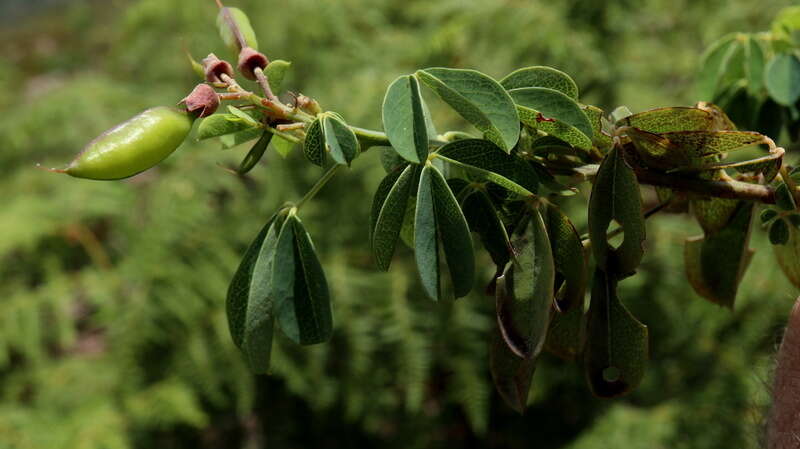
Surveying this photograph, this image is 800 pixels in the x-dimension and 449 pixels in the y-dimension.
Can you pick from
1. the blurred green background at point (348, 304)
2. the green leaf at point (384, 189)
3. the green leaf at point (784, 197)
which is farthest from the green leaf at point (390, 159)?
the blurred green background at point (348, 304)

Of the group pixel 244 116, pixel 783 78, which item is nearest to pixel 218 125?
pixel 244 116

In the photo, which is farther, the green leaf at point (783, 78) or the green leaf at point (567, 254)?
the green leaf at point (783, 78)

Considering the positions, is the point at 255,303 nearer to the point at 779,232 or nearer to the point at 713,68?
the point at 779,232

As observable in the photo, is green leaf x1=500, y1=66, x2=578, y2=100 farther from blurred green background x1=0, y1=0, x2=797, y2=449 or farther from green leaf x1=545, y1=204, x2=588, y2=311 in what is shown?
blurred green background x1=0, y1=0, x2=797, y2=449

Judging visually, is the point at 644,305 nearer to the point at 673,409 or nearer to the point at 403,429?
the point at 673,409

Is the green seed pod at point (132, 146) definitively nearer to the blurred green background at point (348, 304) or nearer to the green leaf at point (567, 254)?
the green leaf at point (567, 254)
